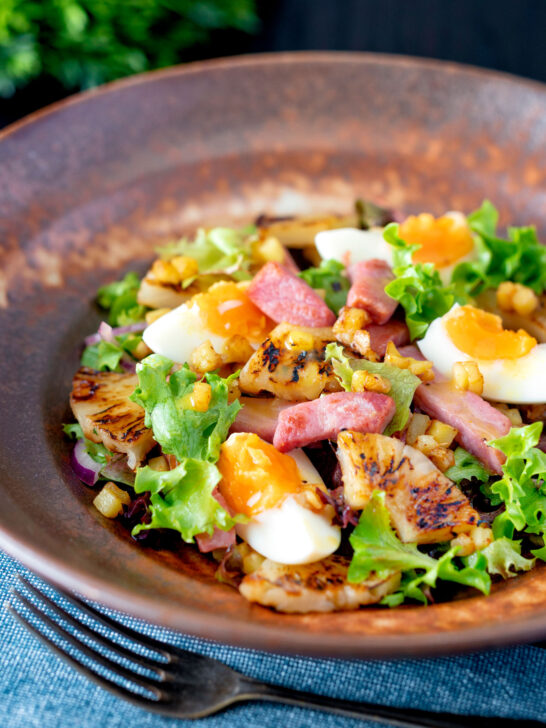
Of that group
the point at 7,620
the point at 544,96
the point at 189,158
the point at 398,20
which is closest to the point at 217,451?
the point at 7,620

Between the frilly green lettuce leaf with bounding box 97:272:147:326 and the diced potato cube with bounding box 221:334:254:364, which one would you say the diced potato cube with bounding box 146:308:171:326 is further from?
the diced potato cube with bounding box 221:334:254:364

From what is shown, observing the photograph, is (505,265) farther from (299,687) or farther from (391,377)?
(299,687)

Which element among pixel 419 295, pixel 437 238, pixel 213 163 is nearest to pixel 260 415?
pixel 419 295

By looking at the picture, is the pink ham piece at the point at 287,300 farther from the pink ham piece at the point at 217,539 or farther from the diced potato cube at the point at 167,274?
the pink ham piece at the point at 217,539

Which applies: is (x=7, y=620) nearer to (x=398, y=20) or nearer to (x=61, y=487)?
(x=61, y=487)

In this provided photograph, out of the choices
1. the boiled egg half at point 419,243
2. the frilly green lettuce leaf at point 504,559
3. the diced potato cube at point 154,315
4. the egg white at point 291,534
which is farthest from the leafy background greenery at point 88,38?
the frilly green lettuce leaf at point 504,559

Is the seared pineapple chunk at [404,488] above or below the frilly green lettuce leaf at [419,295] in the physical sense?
below
